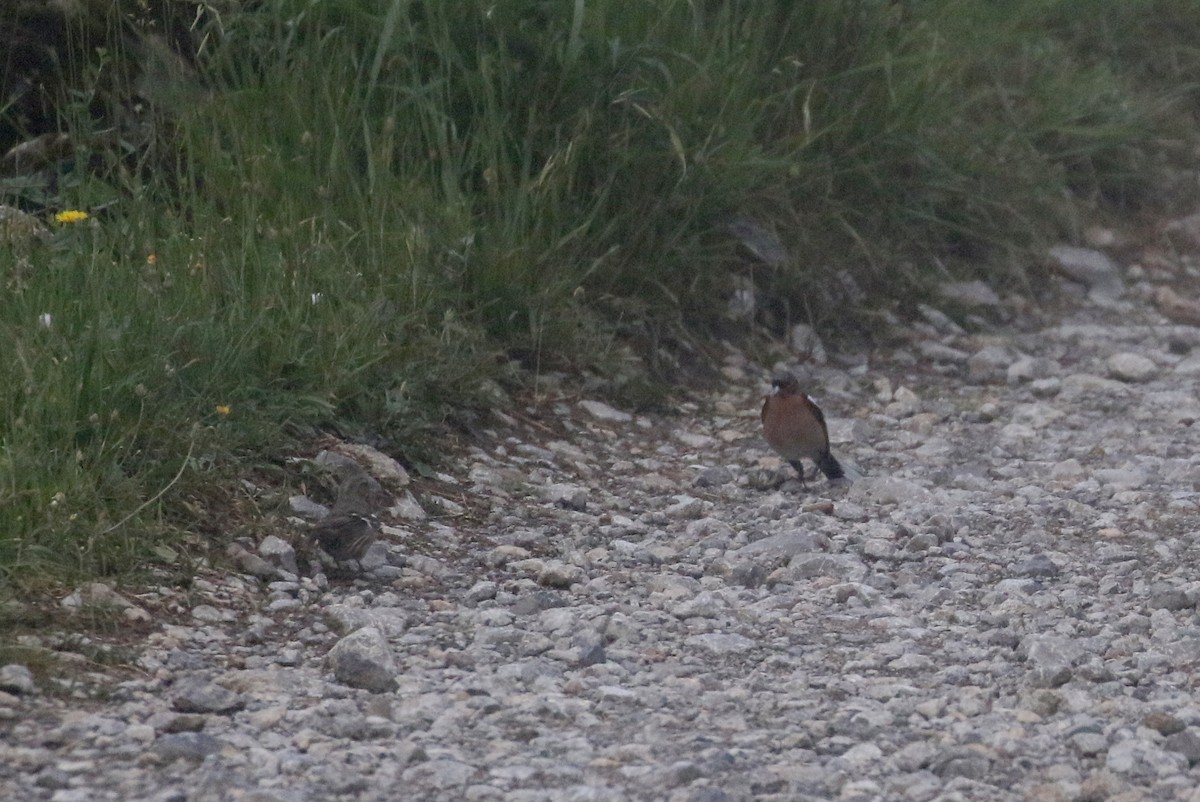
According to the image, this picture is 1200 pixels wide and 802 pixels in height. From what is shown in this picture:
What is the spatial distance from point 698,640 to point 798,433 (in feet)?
5.36

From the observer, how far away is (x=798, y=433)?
5.66 metres

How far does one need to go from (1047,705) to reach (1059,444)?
2.72 meters

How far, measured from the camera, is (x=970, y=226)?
25.9ft

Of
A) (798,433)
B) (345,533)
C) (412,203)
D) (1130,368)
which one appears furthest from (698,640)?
(1130,368)

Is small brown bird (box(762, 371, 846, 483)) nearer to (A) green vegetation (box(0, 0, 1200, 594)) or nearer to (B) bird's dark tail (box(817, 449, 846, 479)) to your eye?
(B) bird's dark tail (box(817, 449, 846, 479))

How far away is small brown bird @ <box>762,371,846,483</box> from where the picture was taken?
566 centimetres

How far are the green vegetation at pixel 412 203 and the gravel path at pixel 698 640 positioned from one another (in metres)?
0.39

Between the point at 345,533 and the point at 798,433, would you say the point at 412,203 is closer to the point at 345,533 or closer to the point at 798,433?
the point at 798,433

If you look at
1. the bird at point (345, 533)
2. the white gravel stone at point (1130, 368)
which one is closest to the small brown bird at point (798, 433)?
the bird at point (345, 533)

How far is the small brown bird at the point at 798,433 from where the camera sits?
18.6 ft

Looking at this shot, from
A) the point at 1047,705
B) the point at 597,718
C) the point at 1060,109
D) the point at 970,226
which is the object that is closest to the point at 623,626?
the point at 597,718

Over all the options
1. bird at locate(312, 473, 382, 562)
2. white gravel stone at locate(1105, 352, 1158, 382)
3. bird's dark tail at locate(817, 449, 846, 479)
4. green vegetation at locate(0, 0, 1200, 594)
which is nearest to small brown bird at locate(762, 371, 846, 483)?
bird's dark tail at locate(817, 449, 846, 479)

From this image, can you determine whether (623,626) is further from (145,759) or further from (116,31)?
(116,31)

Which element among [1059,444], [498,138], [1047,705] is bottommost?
[1059,444]
